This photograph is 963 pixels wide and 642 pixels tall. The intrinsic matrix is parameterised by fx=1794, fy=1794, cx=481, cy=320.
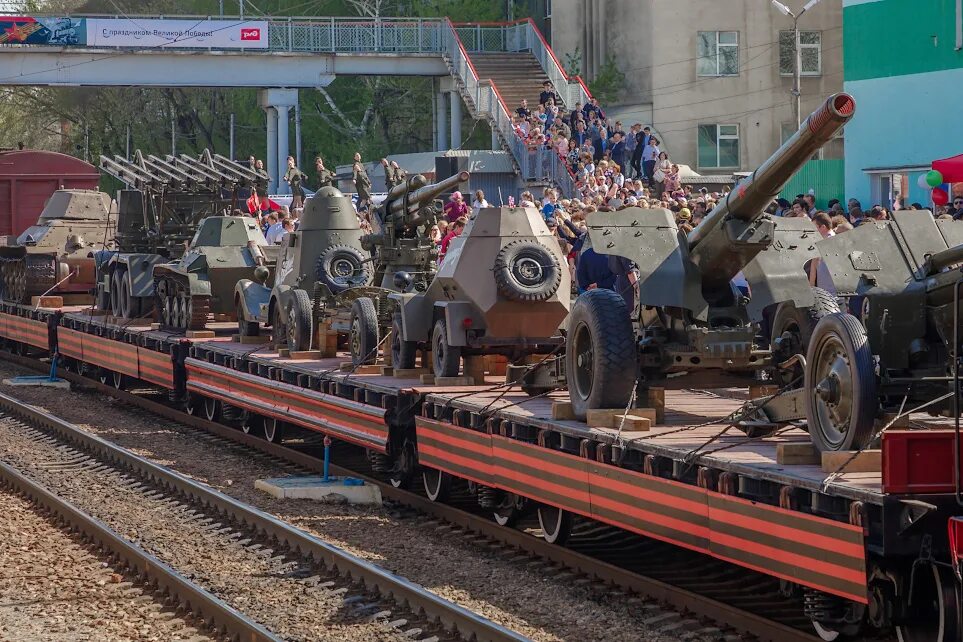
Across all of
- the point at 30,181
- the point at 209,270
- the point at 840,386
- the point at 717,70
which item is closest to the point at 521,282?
the point at 840,386

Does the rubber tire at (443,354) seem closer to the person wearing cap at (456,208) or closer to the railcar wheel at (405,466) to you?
the railcar wheel at (405,466)

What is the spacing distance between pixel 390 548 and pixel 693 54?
33.9 m

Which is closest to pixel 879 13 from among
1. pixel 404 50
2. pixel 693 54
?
pixel 693 54

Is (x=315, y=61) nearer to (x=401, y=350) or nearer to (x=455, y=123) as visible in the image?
(x=455, y=123)

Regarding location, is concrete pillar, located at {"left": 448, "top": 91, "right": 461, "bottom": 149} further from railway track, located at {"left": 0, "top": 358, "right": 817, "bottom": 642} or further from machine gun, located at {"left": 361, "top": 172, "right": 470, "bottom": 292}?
railway track, located at {"left": 0, "top": 358, "right": 817, "bottom": 642}

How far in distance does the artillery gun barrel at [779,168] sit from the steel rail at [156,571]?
4.01 m

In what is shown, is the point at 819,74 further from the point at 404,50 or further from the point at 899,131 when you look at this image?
the point at 899,131

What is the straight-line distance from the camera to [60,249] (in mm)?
31234

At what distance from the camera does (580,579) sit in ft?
37.7

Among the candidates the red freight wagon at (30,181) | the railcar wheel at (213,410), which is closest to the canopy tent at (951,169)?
the railcar wheel at (213,410)

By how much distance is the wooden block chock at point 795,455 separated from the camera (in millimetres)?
9227

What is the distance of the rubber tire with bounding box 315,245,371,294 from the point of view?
19.6m

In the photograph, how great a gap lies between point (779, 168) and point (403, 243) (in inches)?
328

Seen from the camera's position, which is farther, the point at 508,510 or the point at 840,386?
the point at 508,510
